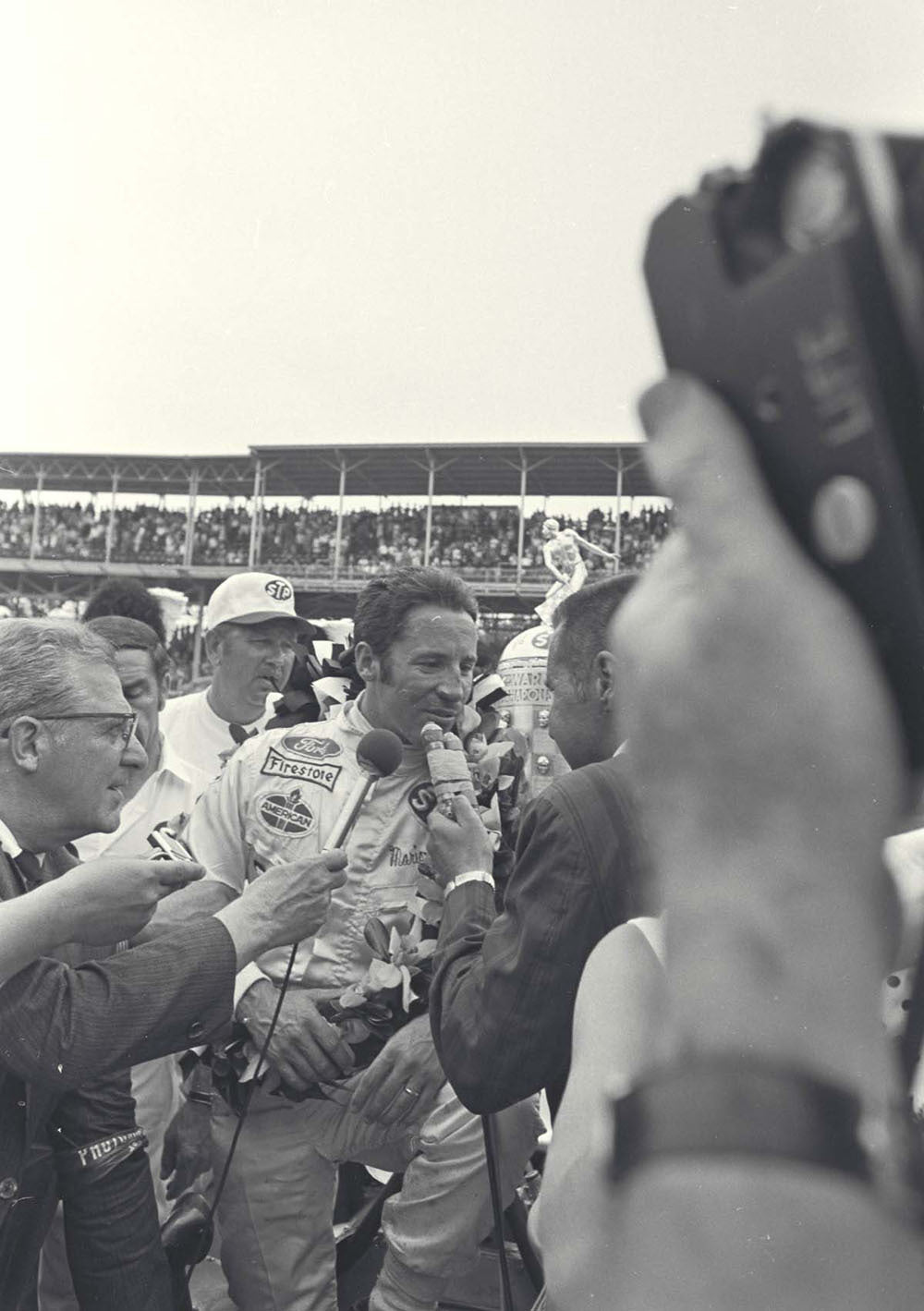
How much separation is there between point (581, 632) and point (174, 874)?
25.7 inches

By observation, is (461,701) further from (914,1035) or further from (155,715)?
(914,1035)

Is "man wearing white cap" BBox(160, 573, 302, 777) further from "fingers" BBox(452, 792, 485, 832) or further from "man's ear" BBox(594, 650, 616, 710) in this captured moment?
"man's ear" BBox(594, 650, 616, 710)

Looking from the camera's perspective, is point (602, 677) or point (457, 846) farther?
point (457, 846)

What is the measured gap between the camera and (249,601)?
3.55 meters

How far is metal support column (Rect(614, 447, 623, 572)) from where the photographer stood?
1.24ft

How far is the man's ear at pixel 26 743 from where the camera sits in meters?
1.55

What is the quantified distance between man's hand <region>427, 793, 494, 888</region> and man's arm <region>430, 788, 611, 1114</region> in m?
0.43

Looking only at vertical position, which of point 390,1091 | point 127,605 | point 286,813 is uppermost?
point 127,605

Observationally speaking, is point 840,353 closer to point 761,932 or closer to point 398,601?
point 761,932

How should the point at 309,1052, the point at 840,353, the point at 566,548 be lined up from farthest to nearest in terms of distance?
the point at 309,1052, the point at 566,548, the point at 840,353

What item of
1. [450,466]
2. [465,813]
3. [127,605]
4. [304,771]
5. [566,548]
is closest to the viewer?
[450,466]

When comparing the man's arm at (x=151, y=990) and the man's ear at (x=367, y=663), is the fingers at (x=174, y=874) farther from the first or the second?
the man's ear at (x=367, y=663)

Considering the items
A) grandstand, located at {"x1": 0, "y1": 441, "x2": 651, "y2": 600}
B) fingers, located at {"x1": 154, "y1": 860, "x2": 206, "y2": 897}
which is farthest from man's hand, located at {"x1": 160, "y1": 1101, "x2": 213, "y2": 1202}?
grandstand, located at {"x1": 0, "y1": 441, "x2": 651, "y2": 600}

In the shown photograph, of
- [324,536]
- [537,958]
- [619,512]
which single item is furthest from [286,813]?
[619,512]
